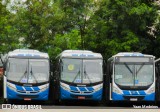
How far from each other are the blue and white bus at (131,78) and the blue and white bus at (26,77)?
11.0ft

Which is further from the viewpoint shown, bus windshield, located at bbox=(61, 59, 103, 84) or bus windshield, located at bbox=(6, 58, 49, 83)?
bus windshield, located at bbox=(61, 59, 103, 84)

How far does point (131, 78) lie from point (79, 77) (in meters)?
2.62

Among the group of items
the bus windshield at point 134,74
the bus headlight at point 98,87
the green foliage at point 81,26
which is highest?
the green foliage at point 81,26

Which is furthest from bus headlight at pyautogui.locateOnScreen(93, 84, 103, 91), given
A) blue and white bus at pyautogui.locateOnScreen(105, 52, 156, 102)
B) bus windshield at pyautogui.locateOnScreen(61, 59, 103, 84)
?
blue and white bus at pyautogui.locateOnScreen(105, 52, 156, 102)

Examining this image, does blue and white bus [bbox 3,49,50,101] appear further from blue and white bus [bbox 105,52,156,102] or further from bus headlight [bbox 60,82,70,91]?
blue and white bus [bbox 105,52,156,102]

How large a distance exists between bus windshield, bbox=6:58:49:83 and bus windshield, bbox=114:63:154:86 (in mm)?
3639

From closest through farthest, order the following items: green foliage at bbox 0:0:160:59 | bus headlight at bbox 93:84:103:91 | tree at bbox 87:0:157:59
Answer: bus headlight at bbox 93:84:103:91
tree at bbox 87:0:157:59
green foliage at bbox 0:0:160:59

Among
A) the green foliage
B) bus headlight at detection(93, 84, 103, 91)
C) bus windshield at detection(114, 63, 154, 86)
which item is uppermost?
the green foliage

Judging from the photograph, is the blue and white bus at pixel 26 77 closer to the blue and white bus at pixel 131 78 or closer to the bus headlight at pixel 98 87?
the bus headlight at pixel 98 87

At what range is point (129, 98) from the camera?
91.7 ft

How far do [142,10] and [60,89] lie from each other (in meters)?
A: 8.90

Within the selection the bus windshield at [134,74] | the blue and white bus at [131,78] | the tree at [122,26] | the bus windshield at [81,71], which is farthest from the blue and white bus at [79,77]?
the tree at [122,26]

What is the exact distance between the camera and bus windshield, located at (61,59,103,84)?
91.5 ft

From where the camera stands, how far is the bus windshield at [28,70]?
2770 centimetres
